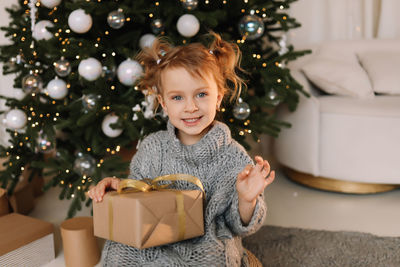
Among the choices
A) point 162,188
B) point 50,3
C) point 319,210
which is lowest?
point 319,210

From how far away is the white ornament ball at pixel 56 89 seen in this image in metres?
1.65

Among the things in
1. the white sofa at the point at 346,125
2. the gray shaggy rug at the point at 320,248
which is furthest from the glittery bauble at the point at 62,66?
the white sofa at the point at 346,125

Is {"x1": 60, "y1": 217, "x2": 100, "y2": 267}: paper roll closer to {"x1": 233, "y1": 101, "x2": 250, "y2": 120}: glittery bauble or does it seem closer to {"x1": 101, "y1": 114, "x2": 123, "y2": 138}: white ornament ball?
{"x1": 101, "y1": 114, "x2": 123, "y2": 138}: white ornament ball

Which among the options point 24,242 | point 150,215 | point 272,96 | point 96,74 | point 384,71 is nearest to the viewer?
point 150,215

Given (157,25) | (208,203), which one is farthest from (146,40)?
(208,203)

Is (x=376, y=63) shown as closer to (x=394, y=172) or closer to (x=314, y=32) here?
(x=394, y=172)

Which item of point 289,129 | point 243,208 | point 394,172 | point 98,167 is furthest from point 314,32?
point 243,208

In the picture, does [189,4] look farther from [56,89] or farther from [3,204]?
[3,204]

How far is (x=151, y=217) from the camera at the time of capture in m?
1.00

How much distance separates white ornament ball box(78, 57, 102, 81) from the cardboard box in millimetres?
648

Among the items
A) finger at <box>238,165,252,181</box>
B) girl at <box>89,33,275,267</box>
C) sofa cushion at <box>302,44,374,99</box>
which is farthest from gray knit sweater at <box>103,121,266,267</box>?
sofa cushion at <box>302,44,374,99</box>

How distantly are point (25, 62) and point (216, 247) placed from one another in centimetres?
127

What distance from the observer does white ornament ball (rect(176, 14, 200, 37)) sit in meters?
1.62

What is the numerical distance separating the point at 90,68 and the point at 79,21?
0.61 feet
